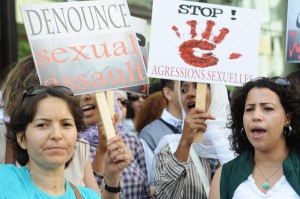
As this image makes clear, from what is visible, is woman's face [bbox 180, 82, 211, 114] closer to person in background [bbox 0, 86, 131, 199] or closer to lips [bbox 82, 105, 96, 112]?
lips [bbox 82, 105, 96, 112]

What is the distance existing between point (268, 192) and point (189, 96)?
1184 mm

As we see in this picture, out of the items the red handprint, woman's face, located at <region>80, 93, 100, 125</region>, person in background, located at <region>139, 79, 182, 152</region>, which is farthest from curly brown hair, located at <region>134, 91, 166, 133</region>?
the red handprint

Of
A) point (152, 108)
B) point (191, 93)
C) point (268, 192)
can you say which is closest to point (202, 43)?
point (191, 93)

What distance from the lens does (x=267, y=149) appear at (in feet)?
11.6

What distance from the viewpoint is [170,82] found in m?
5.12

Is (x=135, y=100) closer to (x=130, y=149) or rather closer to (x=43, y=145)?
(x=130, y=149)

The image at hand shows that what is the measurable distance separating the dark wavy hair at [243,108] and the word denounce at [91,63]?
52cm

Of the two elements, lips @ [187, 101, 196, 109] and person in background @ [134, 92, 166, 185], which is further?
person in background @ [134, 92, 166, 185]

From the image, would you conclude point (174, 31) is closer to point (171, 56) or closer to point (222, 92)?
point (171, 56)

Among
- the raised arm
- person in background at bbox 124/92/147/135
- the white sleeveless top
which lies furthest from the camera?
Answer: person in background at bbox 124/92/147/135

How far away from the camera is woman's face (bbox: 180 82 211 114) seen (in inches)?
175

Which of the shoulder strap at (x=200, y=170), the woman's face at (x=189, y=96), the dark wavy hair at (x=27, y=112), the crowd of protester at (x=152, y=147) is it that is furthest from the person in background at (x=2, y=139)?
the woman's face at (x=189, y=96)

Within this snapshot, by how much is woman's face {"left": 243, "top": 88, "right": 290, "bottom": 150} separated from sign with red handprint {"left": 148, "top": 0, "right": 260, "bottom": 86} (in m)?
0.59

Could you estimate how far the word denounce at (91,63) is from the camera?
359cm
